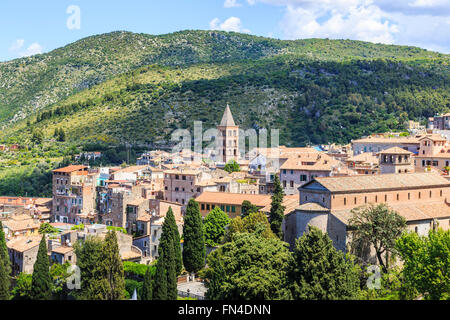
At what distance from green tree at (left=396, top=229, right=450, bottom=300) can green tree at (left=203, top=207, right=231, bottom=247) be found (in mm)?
21577

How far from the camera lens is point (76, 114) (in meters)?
144

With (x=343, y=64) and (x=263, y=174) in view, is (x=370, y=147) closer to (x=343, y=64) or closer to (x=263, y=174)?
(x=263, y=174)

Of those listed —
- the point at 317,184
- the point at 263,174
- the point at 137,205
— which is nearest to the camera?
the point at 317,184

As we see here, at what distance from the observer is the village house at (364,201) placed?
46.6 metres

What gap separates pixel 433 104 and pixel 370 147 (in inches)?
2208

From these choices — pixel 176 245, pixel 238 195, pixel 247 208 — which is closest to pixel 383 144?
pixel 238 195

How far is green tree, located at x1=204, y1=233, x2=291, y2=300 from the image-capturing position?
38562 mm

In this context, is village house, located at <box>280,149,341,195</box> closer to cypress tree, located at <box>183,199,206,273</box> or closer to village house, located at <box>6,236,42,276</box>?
cypress tree, located at <box>183,199,206,273</box>

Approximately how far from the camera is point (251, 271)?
39969 mm

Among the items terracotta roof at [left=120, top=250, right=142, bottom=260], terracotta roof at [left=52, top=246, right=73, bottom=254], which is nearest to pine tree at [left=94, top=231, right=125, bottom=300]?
terracotta roof at [left=52, top=246, right=73, bottom=254]

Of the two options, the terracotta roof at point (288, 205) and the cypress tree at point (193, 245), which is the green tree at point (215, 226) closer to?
the cypress tree at point (193, 245)

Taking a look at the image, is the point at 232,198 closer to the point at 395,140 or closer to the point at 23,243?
the point at 23,243

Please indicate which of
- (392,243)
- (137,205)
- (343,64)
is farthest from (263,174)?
(343,64)

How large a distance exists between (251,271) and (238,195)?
24.2 m
